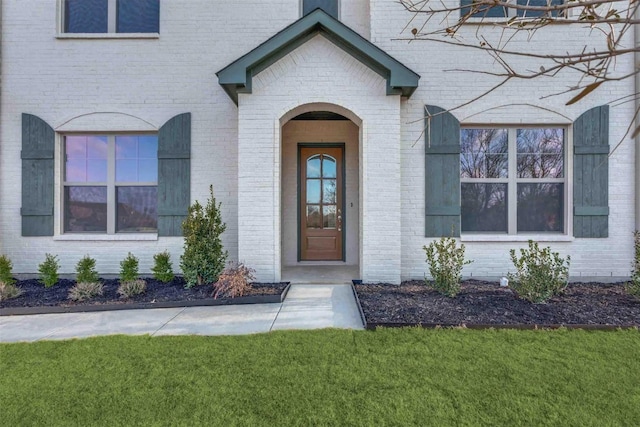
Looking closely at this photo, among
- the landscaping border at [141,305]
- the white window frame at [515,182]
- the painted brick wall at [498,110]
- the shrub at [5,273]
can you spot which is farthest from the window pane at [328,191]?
the shrub at [5,273]

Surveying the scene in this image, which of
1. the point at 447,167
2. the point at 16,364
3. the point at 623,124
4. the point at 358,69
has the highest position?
the point at 358,69

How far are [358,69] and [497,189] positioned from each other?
10.8 ft

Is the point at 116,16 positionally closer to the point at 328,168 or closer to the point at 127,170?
the point at 127,170

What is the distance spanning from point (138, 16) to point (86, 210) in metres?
3.80

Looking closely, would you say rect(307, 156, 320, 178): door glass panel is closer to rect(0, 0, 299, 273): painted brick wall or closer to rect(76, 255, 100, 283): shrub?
rect(0, 0, 299, 273): painted brick wall

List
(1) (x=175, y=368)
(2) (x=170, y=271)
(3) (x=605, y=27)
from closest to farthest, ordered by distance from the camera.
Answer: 1. (1) (x=175, y=368)
2. (2) (x=170, y=271)
3. (3) (x=605, y=27)

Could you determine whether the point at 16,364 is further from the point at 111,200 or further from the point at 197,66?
the point at 197,66

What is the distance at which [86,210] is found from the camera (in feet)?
20.9

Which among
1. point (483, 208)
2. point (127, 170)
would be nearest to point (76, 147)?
point (127, 170)

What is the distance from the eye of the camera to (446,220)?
589 cm

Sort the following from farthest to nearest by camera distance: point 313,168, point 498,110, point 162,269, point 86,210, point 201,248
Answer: point 313,168 < point 86,210 < point 498,110 < point 162,269 < point 201,248

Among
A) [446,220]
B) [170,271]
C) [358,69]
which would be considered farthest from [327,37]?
[170,271]

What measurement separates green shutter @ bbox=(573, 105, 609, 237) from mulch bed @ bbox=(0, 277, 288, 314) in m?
5.32

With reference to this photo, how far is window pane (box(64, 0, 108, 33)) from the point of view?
20.6 ft
